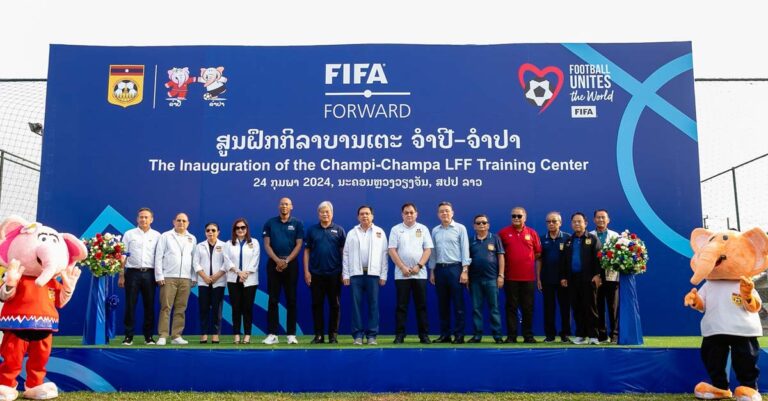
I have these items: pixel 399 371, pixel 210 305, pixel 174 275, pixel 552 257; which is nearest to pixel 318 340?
pixel 210 305

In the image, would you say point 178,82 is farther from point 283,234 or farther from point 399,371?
point 399,371

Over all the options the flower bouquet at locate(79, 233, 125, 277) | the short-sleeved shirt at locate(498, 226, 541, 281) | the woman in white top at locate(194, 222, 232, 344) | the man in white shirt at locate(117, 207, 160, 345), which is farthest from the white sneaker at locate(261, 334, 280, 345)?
the short-sleeved shirt at locate(498, 226, 541, 281)

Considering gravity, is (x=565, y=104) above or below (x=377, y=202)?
above

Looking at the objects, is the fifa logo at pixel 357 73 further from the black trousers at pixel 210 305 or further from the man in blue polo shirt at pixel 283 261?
the black trousers at pixel 210 305

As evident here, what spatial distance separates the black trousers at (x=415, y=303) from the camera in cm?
669

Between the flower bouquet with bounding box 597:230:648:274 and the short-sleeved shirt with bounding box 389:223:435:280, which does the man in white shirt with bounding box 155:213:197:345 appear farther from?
the flower bouquet with bounding box 597:230:648:274

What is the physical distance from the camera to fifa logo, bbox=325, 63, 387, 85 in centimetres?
837

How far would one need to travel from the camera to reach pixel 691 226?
8.12 meters

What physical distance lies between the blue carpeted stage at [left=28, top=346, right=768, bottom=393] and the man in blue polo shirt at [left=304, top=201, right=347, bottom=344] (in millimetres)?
1301

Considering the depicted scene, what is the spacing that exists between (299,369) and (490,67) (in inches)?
191

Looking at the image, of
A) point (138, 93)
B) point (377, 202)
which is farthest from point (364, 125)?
point (138, 93)

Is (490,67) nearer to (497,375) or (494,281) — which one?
(494,281)

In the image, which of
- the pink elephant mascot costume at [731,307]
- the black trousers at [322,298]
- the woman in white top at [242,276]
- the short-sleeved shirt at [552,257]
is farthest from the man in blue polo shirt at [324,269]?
the pink elephant mascot costume at [731,307]

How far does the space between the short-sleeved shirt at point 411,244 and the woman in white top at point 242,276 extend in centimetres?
155
